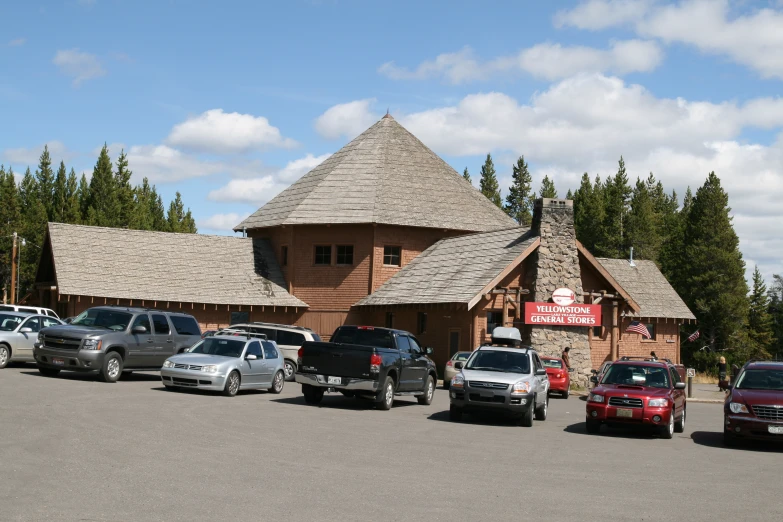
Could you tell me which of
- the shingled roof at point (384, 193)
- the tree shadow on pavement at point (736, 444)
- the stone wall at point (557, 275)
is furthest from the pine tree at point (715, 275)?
the tree shadow on pavement at point (736, 444)

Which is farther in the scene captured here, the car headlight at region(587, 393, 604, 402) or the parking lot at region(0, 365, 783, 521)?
the car headlight at region(587, 393, 604, 402)

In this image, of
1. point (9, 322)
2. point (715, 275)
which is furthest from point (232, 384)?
point (715, 275)

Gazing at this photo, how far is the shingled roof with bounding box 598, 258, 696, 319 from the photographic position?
51.8m

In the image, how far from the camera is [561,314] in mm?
37844

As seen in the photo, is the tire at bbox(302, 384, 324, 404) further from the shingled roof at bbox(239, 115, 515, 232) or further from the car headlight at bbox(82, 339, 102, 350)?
the shingled roof at bbox(239, 115, 515, 232)

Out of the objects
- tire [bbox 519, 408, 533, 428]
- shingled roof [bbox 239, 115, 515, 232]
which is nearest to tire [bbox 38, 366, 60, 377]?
tire [bbox 519, 408, 533, 428]

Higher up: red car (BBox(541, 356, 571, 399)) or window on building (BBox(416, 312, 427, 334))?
window on building (BBox(416, 312, 427, 334))

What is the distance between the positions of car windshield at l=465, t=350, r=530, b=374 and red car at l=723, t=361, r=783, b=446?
4686 millimetres

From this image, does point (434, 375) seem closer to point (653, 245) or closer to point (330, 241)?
point (330, 241)

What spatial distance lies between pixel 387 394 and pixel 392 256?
24.1 metres

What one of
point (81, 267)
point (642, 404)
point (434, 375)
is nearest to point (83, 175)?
point (81, 267)

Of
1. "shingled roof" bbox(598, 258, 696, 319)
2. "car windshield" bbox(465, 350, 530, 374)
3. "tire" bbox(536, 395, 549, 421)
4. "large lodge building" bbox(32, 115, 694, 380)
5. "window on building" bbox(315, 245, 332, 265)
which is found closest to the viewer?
"car windshield" bbox(465, 350, 530, 374)

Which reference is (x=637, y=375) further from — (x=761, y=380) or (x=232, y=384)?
(x=232, y=384)

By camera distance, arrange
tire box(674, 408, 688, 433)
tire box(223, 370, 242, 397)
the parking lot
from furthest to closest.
A: tire box(223, 370, 242, 397) → tire box(674, 408, 688, 433) → the parking lot
